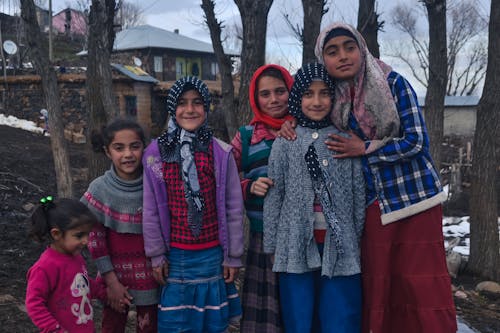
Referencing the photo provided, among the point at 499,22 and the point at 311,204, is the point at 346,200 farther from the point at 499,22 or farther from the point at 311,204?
the point at 499,22

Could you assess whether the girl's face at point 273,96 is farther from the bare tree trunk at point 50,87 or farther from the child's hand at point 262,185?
the bare tree trunk at point 50,87

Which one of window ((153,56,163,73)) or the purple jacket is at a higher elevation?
window ((153,56,163,73))

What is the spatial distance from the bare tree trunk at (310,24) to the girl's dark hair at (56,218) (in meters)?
3.86

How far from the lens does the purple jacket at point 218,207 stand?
99.3 inches

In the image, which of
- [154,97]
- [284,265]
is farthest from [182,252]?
[154,97]

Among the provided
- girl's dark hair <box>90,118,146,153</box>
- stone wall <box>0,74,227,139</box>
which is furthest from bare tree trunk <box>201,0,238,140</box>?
stone wall <box>0,74,227,139</box>

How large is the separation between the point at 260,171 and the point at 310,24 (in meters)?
3.47

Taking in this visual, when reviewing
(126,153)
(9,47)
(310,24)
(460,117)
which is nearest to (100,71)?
(310,24)

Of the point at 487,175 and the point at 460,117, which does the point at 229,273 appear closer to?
the point at 487,175

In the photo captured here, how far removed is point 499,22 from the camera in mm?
5801

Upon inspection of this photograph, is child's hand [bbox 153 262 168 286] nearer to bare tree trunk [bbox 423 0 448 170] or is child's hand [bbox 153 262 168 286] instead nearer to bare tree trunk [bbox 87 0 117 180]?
bare tree trunk [bbox 87 0 117 180]

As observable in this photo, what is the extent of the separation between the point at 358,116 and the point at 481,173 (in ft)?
13.9

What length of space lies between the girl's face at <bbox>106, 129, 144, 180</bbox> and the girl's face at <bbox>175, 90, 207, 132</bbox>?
28 centimetres

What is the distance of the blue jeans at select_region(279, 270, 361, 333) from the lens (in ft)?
8.18
